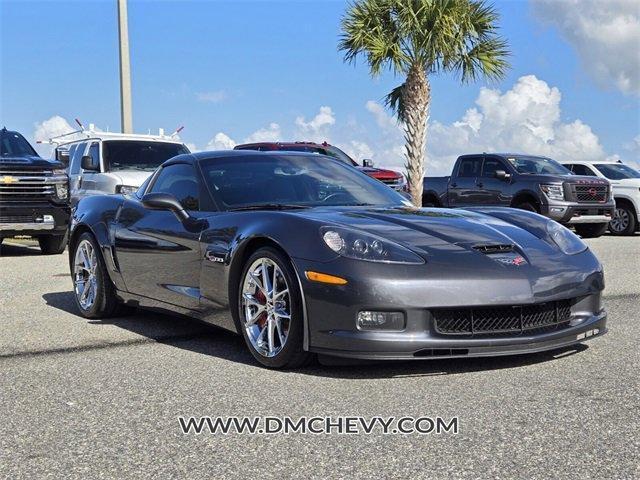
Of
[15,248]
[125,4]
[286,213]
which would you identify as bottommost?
[15,248]

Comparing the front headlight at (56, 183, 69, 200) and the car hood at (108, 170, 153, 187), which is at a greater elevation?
the car hood at (108, 170, 153, 187)

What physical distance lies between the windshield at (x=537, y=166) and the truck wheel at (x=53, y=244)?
8884 mm

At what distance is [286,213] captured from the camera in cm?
514

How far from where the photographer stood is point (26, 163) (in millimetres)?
13492

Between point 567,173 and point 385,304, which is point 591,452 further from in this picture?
point 567,173

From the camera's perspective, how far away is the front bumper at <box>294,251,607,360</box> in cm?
454

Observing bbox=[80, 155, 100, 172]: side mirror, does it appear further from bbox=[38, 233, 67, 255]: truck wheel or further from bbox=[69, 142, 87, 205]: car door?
bbox=[38, 233, 67, 255]: truck wheel

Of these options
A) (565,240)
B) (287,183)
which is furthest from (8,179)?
(565,240)

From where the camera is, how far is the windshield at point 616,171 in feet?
64.1

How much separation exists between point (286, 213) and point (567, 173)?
13.8 meters

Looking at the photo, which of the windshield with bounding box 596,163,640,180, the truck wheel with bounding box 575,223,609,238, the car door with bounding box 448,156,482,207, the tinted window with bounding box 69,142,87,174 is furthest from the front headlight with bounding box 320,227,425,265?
the windshield with bounding box 596,163,640,180

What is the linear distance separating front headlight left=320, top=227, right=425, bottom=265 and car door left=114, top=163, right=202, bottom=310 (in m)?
1.18

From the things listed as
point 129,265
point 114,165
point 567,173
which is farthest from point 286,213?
point 567,173

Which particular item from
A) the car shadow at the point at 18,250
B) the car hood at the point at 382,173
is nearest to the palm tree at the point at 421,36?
the car hood at the point at 382,173
